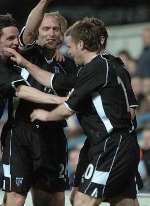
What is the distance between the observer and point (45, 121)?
620 cm

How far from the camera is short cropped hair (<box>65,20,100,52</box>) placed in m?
5.73

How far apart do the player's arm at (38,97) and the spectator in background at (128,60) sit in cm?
530

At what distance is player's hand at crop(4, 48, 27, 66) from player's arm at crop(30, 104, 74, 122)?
43 centimetres

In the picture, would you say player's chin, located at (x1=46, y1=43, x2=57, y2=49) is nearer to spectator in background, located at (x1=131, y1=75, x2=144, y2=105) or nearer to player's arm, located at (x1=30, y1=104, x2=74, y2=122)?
player's arm, located at (x1=30, y1=104, x2=74, y2=122)

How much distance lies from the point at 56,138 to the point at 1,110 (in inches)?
19.5

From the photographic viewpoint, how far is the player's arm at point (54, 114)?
5.73 metres

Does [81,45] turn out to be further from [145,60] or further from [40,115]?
[145,60]

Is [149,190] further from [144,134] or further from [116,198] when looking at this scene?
[116,198]

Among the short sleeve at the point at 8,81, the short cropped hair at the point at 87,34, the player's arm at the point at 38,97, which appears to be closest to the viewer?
the short cropped hair at the point at 87,34

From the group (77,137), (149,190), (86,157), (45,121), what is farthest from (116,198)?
(77,137)

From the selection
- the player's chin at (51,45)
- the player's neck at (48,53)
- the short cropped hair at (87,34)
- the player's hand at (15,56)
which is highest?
the short cropped hair at (87,34)

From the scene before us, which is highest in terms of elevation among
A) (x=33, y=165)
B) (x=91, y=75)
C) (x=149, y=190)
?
(x=91, y=75)

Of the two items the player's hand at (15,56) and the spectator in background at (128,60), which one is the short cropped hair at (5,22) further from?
the spectator in background at (128,60)

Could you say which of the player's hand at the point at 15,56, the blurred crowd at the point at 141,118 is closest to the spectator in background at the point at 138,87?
the blurred crowd at the point at 141,118
